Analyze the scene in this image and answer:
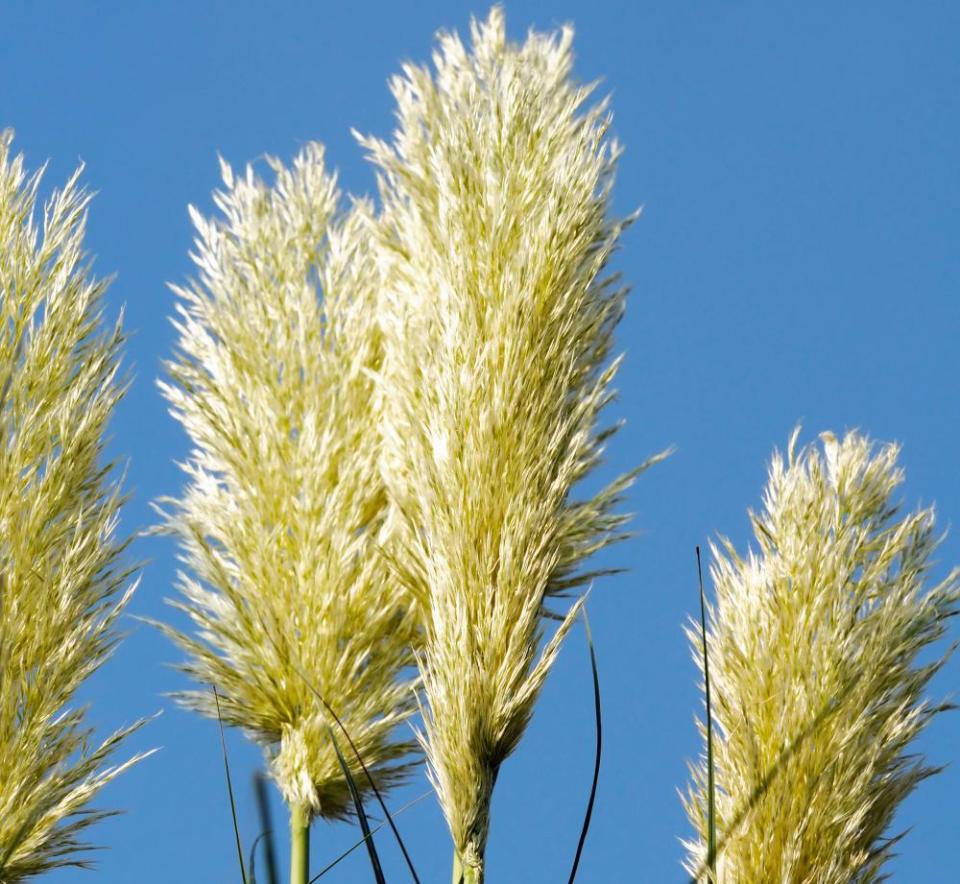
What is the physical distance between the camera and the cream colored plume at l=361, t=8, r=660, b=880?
2178 mm

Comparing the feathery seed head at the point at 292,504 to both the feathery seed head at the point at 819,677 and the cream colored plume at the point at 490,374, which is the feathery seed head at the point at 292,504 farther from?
the feathery seed head at the point at 819,677

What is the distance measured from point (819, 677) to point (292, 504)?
1.02 meters

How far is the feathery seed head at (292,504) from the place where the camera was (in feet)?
8.64

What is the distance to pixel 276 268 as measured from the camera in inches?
114

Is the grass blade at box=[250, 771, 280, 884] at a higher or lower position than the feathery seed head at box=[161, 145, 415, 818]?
lower

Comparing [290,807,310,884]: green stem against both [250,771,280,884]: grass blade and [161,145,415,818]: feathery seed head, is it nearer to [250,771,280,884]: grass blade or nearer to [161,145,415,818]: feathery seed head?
[161,145,415,818]: feathery seed head

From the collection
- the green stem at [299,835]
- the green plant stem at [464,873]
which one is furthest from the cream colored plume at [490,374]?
the green stem at [299,835]

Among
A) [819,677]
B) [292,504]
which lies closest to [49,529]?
[292,504]

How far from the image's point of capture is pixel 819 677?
240 centimetres

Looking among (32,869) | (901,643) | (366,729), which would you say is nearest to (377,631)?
(366,729)

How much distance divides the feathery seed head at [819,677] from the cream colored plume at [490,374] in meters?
0.38

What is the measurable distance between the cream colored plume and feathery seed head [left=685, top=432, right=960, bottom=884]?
1.25ft

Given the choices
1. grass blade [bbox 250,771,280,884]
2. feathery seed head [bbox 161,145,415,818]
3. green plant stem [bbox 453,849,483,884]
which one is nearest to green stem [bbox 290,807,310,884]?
feathery seed head [bbox 161,145,415,818]

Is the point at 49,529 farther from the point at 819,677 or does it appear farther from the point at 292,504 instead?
the point at 819,677
